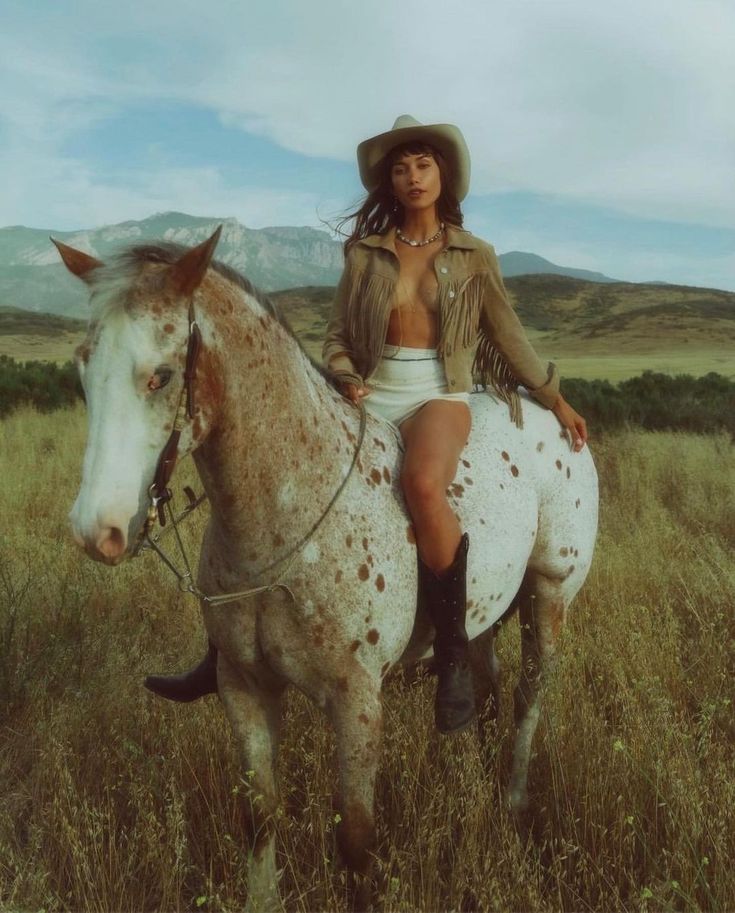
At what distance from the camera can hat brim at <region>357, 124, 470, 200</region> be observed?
3174mm

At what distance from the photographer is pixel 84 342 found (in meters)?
1.98

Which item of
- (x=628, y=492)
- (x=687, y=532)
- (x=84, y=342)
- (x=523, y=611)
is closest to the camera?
(x=84, y=342)

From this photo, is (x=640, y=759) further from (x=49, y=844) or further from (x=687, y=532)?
(x=687, y=532)

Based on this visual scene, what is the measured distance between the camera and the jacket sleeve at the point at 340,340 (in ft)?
10.1

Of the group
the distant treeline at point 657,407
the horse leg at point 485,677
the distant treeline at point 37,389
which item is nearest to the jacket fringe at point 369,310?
the horse leg at point 485,677

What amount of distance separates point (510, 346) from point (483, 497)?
0.79 meters

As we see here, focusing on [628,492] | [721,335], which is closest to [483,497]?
[628,492]

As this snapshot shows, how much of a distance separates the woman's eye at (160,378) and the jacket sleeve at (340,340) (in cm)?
112

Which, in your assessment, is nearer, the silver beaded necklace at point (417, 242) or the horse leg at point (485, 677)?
the silver beaded necklace at point (417, 242)

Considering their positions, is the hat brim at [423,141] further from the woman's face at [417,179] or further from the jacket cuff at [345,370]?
the jacket cuff at [345,370]

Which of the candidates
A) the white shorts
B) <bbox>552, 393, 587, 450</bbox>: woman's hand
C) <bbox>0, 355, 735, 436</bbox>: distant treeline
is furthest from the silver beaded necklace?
→ <bbox>0, 355, 735, 436</bbox>: distant treeline

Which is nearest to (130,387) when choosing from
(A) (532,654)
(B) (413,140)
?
(B) (413,140)

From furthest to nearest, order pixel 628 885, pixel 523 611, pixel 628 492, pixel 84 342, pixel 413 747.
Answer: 1. pixel 628 492
2. pixel 523 611
3. pixel 413 747
4. pixel 628 885
5. pixel 84 342

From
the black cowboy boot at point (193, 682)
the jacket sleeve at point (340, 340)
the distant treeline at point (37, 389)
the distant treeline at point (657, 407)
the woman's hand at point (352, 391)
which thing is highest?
the jacket sleeve at point (340, 340)
